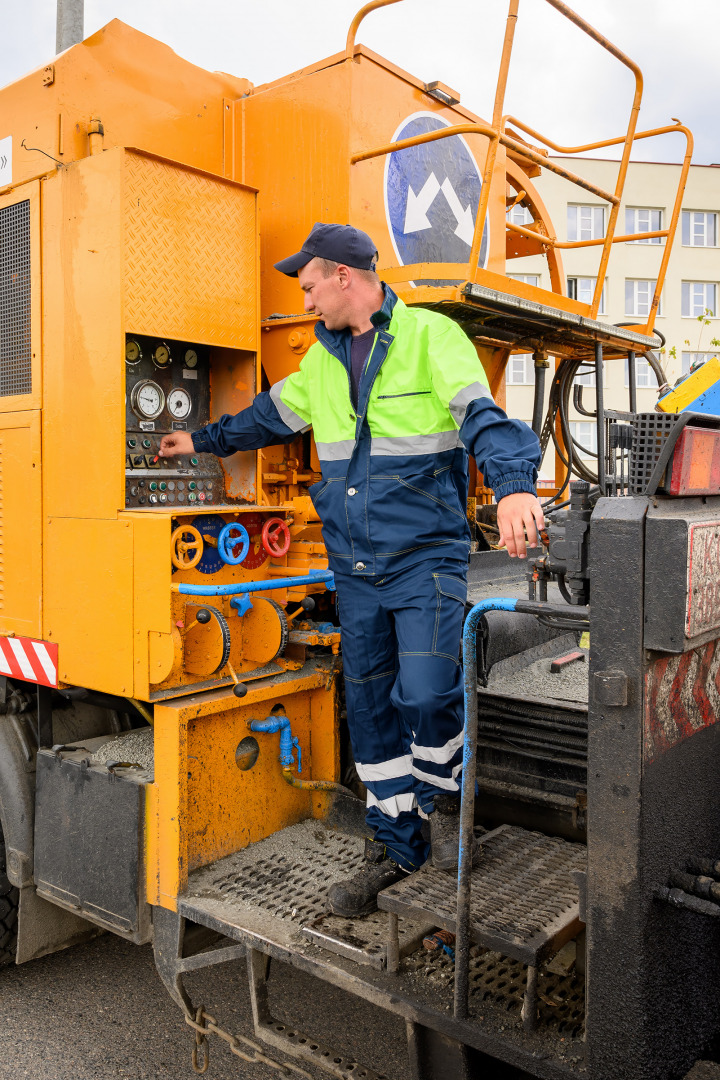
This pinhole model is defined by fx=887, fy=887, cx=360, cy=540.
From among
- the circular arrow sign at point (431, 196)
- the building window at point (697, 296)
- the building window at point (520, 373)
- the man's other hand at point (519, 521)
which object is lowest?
the man's other hand at point (519, 521)

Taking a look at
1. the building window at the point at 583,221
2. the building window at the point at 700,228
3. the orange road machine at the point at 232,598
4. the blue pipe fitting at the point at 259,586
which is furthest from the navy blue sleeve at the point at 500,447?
the building window at the point at 700,228

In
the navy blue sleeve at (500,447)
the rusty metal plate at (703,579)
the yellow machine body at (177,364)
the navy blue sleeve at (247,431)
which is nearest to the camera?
the rusty metal plate at (703,579)

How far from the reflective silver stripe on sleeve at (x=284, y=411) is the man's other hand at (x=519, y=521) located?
101 centimetres

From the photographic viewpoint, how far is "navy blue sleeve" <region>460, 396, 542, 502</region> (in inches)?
87.6

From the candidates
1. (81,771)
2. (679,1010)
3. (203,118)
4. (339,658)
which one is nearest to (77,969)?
(81,771)

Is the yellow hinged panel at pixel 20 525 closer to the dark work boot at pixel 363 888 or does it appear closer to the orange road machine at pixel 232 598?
the orange road machine at pixel 232 598

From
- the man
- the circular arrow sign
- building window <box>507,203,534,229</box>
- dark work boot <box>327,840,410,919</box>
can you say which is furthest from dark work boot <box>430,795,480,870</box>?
building window <box>507,203,534,229</box>

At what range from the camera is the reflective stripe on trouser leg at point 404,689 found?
2.54m

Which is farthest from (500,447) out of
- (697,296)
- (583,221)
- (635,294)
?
(697,296)

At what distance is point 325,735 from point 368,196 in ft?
6.59

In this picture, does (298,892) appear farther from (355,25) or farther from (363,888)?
(355,25)

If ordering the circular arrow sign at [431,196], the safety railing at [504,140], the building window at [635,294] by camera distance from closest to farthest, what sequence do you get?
1. the safety railing at [504,140]
2. the circular arrow sign at [431,196]
3. the building window at [635,294]

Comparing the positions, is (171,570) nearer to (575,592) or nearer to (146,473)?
(146,473)

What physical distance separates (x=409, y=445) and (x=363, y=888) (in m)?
1.27
